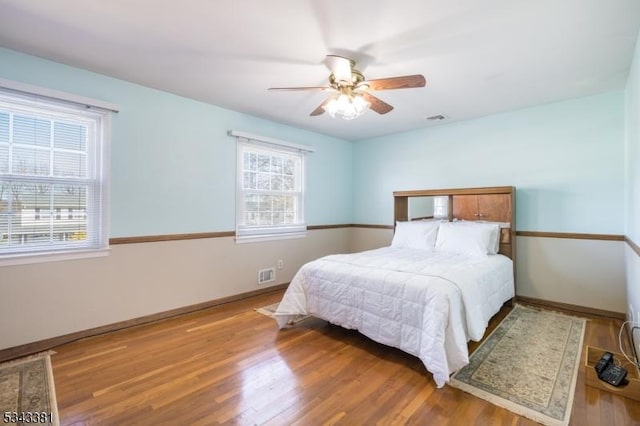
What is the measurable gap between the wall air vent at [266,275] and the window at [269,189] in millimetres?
464

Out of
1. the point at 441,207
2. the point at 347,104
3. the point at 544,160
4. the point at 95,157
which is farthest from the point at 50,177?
the point at 544,160

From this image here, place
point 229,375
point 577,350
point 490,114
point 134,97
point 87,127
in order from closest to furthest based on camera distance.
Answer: point 229,375, point 577,350, point 87,127, point 134,97, point 490,114

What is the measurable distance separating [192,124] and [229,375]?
265 centimetres

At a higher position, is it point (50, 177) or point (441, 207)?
point (50, 177)

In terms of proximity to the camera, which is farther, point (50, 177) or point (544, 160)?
point (544, 160)

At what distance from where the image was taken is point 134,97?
3.02 meters

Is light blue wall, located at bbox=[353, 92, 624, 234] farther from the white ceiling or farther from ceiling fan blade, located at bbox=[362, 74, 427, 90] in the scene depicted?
ceiling fan blade, located at bbox=[362, 74, 427, 90]

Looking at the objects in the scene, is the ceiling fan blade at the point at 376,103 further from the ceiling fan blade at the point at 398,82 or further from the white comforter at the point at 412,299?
the white comforter at the point at 412,299

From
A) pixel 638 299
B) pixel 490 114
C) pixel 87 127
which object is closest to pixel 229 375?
pixel 87 127

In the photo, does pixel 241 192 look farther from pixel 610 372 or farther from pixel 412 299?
pixel 610 372

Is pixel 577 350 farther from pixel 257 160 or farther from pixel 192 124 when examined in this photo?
pixel 192 124

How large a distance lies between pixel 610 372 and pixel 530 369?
1.46ft

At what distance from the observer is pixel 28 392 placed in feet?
6.34

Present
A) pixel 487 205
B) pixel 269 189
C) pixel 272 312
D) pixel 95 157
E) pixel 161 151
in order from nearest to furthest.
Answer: pixel 95 157, pixel 161 151, pixel 272 312, pixel 487 205, pixel 269 189
